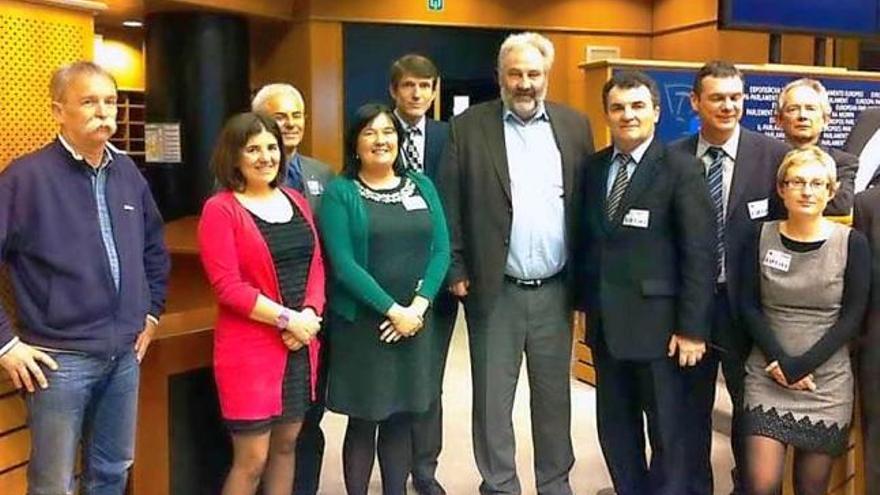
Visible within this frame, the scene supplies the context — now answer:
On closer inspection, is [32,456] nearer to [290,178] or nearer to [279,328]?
[279,328]

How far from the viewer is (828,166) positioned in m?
2.66

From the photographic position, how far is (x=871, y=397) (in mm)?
2676

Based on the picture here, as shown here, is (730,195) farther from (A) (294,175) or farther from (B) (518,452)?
(B) (518,452)

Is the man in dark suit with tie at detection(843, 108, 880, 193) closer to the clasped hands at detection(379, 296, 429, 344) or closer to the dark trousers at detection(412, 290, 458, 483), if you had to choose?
Result: the dark trousers at detection(412, 290, 458, 483)

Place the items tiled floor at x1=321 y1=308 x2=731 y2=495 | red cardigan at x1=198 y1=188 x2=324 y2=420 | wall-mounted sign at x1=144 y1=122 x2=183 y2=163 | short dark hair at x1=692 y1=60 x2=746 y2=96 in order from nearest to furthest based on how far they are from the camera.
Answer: red cardigan at x1=198 y1=188 x2=324 y2=420
short dark hair at x1=692 y1=60 x2=746 y2=96
tiled floor at x1=321 y1=308 x2=731 y2=495
wall-mounted sign at x1=144 y1=122 x2=183 y2=163

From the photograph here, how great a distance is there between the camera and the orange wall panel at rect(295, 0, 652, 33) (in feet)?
27.0

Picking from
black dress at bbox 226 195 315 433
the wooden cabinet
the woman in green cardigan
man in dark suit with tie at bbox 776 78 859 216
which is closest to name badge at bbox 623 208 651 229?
the woman in green cardigan

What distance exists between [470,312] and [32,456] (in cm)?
146

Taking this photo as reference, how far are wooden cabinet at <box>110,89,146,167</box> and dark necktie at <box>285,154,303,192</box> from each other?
7.20 m

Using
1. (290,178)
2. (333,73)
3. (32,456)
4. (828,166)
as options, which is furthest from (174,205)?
(828,166)

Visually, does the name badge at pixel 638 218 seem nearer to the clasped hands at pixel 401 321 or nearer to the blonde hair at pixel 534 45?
the blonde hair at pixel 534 45

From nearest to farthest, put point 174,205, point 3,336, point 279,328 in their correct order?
point 3,336 < point 279,328 < point 174,205

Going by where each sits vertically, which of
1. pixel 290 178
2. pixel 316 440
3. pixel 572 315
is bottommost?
pixel 316 440

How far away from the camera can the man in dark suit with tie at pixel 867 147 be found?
11.4ft
